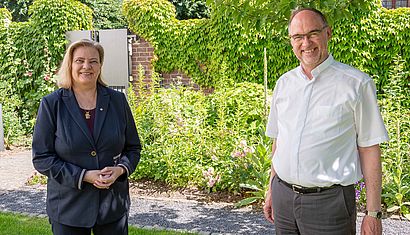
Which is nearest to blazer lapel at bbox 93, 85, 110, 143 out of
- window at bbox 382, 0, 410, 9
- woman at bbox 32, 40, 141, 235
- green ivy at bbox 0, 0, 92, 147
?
woman at bbox 32, 40, 141, 235

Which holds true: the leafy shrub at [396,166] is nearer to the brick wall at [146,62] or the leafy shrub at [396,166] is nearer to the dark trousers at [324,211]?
the dark trousers at [324,211]

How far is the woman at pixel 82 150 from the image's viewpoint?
2387 millimetres

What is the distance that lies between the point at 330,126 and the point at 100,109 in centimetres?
125

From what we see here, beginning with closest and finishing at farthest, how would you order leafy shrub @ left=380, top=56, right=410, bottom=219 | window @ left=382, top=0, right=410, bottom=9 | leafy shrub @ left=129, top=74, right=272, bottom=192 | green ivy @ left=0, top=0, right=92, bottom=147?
leafy shrub @ left=380, top=56, right=410, bottom=219 < leafy shrub @ left=129, top=74, right=272, bottom=192 < green ivy @ left=0, top=0, right=92, bottom=147 < window @ left=382, top=0, right=410, bottom=9

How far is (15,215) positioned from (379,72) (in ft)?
20.7

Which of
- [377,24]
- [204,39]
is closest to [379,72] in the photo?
[377,24]

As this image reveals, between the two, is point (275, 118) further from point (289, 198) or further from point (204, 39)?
point (204, 39)

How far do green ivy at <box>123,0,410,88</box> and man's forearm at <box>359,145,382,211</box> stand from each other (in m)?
5.29

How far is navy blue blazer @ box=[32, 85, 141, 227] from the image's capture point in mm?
2383

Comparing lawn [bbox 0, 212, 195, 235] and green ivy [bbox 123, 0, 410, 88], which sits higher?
green ivy [bbox 123, 0, 410, 88]

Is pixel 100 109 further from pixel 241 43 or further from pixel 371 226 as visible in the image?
pixel 241 43

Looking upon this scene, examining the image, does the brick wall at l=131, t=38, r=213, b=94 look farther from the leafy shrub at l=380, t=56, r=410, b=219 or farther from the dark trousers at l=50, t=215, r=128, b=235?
the dark trousers at l=50, t=215, r=128, b=235

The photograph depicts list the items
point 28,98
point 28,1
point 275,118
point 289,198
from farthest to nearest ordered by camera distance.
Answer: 1. point 28,1
2. point 28,98
3. point 275,118
4. point 289,198

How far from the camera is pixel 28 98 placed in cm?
981
